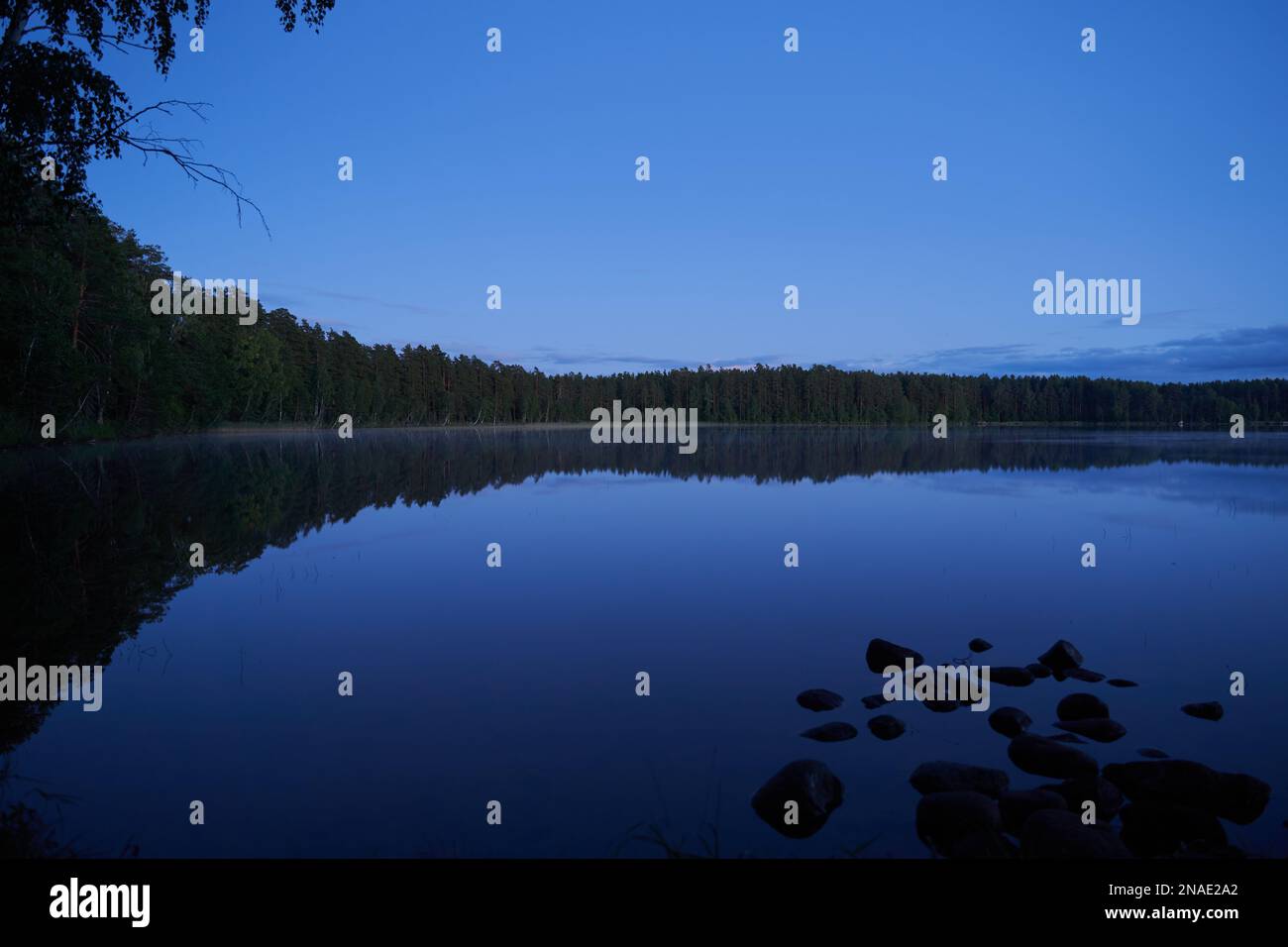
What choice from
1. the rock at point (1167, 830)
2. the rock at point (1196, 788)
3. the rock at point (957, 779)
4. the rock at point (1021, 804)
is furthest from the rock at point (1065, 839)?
the rock at point (1196, 788)

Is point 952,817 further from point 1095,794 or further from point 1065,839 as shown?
point 1095,794

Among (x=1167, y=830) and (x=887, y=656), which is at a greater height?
(x=887, y=656)

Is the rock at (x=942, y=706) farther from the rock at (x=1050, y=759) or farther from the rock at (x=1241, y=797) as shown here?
the rock at (x=1241, y=797)

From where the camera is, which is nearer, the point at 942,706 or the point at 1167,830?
the point at 1167,830

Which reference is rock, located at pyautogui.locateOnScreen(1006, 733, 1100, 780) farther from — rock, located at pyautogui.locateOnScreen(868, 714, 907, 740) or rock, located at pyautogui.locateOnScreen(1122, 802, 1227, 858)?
rock, located at pyautogui.locateOnScreen(868, 714, 907, 740)

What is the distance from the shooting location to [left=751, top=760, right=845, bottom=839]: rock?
287 inches

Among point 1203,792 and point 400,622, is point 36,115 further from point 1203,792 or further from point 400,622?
point 1203,792

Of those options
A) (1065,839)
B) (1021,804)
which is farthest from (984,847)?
(1021,804)

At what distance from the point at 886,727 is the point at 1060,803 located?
2.35 metres

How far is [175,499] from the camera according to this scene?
29281 millimetres

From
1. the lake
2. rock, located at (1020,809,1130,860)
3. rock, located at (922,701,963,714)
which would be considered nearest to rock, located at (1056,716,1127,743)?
the lake

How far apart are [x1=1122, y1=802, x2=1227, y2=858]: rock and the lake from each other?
26 centimetres

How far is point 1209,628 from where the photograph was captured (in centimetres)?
1418

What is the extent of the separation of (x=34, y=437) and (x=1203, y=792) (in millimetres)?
70039
